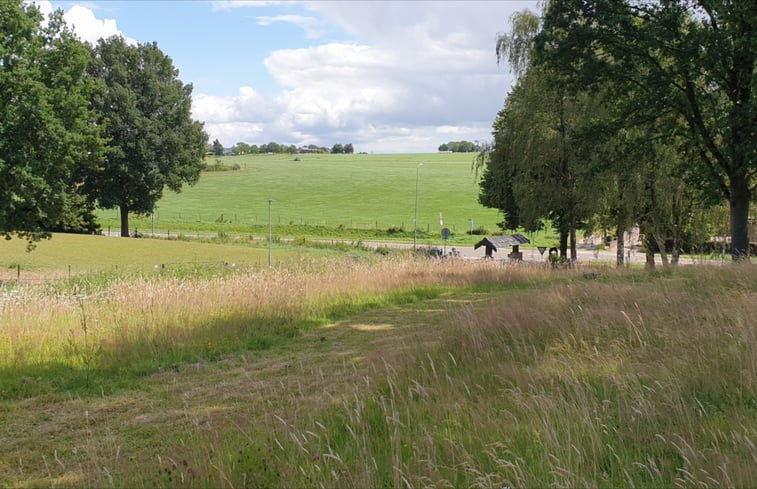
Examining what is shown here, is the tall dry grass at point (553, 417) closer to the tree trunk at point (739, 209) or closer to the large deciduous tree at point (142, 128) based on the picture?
the tree trunk at point (739, 209)

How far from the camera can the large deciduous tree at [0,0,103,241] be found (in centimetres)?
2758

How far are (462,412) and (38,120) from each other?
29.4 m

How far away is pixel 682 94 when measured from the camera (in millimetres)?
19109

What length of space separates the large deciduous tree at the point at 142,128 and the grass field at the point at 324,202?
1972 cm

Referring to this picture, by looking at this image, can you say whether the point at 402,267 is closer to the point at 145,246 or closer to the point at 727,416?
the point at 727,416

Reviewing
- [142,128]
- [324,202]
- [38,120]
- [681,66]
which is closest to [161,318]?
[681,66]

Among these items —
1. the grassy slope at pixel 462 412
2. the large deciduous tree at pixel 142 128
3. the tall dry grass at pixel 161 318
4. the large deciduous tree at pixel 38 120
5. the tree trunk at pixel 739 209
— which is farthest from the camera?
the large deciduous tree at pixel 142 128

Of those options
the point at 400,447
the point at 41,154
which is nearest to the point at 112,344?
the point at 400,447

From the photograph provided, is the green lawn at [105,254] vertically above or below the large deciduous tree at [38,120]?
below

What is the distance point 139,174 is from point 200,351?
151 feet

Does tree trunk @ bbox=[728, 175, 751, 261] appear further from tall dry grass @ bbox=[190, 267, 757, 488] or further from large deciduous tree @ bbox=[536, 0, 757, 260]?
tall dry grass @ bbox=[190, 267, 757, 488]

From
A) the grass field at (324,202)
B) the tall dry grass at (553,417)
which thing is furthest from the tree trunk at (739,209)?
the grass field at (324,202)

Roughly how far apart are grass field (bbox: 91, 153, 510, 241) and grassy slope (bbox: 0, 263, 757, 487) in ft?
205

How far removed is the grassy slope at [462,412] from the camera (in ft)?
11.2
